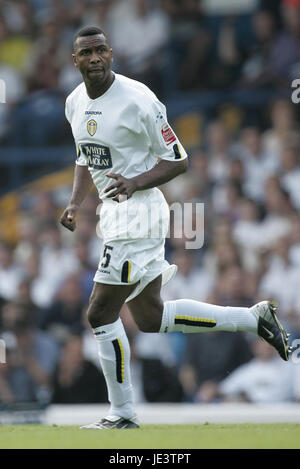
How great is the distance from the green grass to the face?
2120 mm

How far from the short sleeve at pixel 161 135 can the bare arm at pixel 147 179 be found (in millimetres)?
54

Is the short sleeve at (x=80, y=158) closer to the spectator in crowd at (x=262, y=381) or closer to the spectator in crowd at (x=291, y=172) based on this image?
the spectator in crowd at (x=262, y=381)

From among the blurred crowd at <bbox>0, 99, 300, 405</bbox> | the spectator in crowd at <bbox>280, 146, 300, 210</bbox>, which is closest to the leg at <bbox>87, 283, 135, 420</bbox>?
the blurred crowd at <bbox>0, 99, 300, 405</bbox>

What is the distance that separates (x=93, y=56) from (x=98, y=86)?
7.9 inches

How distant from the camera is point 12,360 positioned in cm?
1041

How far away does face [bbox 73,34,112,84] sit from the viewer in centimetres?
663

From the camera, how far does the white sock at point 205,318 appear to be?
22.7ft

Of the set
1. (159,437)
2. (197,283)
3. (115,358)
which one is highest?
(197,283)

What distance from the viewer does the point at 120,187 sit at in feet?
21.1

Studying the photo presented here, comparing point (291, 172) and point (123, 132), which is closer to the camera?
point (123, 132)

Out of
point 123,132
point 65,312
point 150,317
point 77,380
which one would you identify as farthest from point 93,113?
point 65,312

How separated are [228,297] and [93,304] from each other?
13.1ft

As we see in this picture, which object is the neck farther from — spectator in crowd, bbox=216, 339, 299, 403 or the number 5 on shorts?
spectator in crowd, bbox=216, 339, 299, 403

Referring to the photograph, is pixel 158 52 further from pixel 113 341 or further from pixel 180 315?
pixel 113 341
